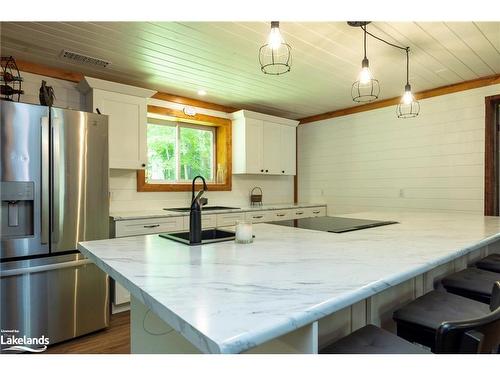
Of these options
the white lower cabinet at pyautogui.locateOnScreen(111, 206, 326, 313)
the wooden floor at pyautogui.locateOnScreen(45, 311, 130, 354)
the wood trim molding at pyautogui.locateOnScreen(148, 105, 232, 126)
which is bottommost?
the wooden floor at pyautogui.locateOnScreen(45, 311, 130, 354)

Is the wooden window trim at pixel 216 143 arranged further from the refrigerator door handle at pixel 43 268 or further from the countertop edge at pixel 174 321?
the countertop edge at pixel 174 321

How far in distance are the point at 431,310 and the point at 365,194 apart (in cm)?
307

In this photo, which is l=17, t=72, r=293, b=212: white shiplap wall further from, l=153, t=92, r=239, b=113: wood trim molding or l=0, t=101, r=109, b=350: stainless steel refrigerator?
l=0, t=101, r=109, b=350: stainless steel refrigerator

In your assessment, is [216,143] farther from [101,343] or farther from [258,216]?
[101,343]

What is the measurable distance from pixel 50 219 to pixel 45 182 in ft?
0.91

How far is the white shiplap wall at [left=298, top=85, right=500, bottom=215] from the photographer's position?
338cm

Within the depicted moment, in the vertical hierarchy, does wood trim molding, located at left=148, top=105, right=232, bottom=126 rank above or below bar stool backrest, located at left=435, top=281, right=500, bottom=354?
above

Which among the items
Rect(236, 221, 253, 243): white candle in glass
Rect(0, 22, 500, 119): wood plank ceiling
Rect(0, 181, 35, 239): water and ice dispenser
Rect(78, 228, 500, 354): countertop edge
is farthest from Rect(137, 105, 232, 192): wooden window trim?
Rect(78, 228, 500, 354): countertop edge

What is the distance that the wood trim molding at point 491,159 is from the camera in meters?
3.21

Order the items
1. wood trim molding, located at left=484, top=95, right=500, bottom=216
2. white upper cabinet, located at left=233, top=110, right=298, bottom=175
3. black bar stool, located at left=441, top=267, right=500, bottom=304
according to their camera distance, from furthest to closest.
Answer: white upper cabinet, located at left=233, top=110, right=298, bottom=175, wood trim molding, located at left=484, top=95, right=500, bottom=216, black bar stool, located at left=441, top=267, right=500, bottom=304

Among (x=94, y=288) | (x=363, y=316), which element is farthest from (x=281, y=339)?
(x=94, y=288)

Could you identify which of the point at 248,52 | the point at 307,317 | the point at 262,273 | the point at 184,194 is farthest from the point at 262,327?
the point at 184,194

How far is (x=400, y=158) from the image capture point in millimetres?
3943
